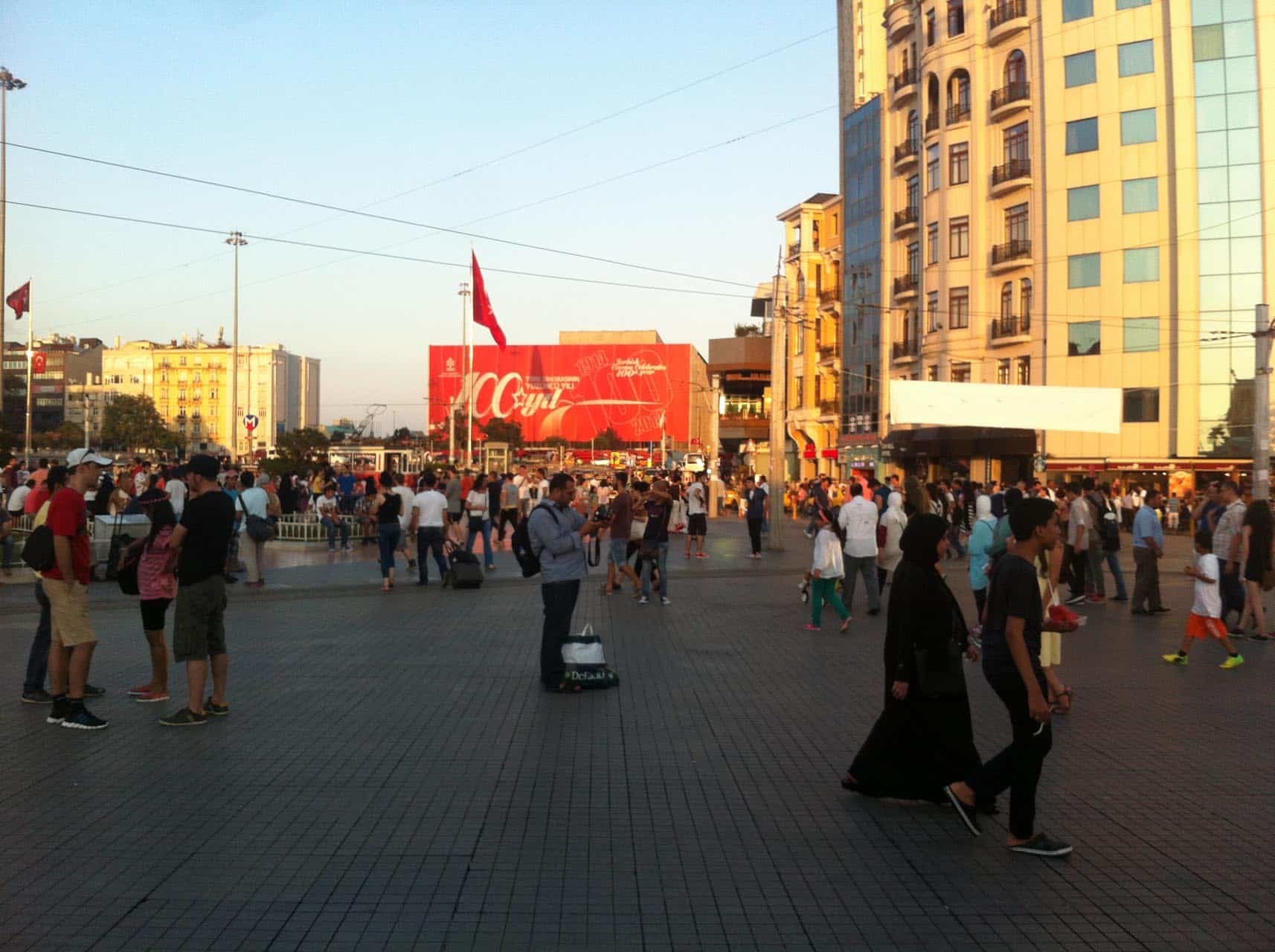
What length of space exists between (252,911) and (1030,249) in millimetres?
45216

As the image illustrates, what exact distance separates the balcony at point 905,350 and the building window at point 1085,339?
26.5ft

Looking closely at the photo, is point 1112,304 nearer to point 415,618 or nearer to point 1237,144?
point 1237,144

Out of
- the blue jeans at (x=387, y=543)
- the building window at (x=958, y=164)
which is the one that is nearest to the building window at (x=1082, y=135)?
the building window at (x=958, y=164)

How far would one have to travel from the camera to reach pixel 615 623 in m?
14.9

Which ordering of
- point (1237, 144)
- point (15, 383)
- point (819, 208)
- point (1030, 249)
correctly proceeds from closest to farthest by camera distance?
point (1237, 144) → point (1030, 249) → point (819, 208) → point (15, 383)

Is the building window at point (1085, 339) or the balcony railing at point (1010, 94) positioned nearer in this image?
the building window at point (1085, 339)

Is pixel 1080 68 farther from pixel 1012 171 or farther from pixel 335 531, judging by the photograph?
pixel 335 531

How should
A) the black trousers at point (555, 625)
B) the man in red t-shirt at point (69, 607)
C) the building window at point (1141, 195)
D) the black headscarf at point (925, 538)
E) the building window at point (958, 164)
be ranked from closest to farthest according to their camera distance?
the black headscarf at point (925, 538), the man in red t-shirt at point (69, 607), the black trousers at point (555, 625), the building window at point (1141, 195), the building window at point (958, 164)

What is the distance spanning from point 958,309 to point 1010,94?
26.7 feet

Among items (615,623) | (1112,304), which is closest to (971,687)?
(615,623)

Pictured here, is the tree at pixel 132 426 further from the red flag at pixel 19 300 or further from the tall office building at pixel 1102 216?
the tall office building at pixel 1102 216

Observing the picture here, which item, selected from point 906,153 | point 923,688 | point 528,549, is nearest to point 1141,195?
point 906,153

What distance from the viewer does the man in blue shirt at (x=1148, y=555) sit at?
52.4ft

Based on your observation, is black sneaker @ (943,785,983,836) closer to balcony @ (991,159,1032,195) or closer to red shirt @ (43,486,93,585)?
red shirt @ (43,486,93,585)
